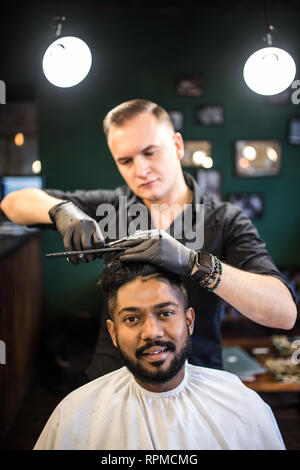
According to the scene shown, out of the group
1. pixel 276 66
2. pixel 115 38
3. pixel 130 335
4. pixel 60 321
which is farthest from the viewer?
pixel 60 321

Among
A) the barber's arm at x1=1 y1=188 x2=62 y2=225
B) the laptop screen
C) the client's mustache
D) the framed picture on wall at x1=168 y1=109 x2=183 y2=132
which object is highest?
the framed picture on wall at x1=168 y1=109 x2=183 y2=132

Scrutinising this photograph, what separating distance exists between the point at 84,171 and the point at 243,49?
1.87 metres

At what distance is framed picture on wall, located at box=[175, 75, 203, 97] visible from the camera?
3.95 m

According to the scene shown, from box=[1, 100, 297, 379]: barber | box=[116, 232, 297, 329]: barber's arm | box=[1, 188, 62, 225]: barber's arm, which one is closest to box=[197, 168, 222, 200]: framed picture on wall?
box=[1, 100, 297, 379]: barber

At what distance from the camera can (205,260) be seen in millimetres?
1245

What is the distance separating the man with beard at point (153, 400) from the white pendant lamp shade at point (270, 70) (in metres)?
0.79

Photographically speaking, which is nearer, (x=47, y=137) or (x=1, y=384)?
(x=1, y=384)

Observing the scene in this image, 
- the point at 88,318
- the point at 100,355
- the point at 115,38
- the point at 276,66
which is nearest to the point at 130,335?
the point at 100,355

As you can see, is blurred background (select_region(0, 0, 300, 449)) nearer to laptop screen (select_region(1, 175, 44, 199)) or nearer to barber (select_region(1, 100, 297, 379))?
laptop screen (select_region(1, 175, 44, 199))

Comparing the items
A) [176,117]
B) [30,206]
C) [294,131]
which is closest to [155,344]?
[30,206]

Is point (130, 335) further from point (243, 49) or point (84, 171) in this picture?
point (243, 49)

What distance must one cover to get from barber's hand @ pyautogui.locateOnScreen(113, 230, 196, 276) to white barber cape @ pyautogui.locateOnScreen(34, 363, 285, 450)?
1.34 feet

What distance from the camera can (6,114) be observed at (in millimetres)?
4043

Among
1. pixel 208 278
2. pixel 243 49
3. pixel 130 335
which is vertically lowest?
pixel 130 335
